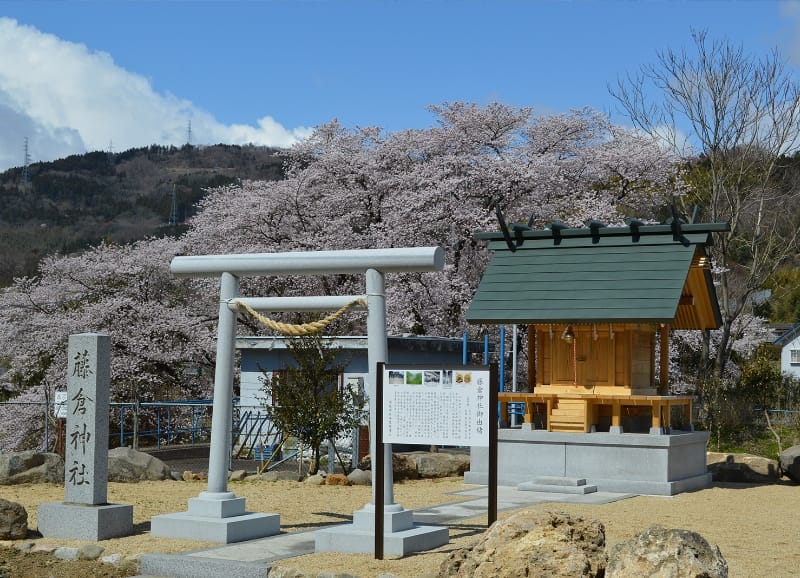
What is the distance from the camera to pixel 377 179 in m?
29.0

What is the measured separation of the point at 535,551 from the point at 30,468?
11.4 metres

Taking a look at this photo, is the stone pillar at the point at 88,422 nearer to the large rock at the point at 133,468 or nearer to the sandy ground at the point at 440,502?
the sandy ground at the point at 440,502

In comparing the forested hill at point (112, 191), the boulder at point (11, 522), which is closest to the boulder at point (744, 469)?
the boulder at point (11, 522)

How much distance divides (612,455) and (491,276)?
156 inches

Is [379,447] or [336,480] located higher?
[379,447]

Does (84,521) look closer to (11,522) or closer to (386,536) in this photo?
(11,522)

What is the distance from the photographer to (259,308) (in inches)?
469

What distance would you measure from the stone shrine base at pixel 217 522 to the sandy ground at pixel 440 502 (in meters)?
0.17

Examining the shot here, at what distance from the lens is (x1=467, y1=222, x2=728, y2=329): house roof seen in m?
16.8

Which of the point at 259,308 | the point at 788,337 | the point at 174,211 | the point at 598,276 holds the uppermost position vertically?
the point at 174,211

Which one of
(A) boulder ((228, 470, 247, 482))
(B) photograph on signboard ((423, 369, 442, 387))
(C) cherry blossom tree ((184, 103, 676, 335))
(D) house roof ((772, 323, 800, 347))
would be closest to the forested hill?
(D) house roof ((772, 323, 800, 347))

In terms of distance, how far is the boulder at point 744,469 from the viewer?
18.6 m

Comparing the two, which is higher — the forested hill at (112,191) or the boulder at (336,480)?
the forested hill at (112,191)

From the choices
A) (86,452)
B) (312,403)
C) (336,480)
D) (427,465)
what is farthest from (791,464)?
(86,452)
